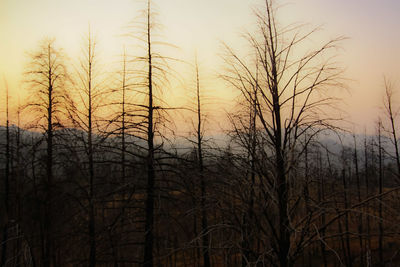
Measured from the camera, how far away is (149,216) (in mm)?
5664

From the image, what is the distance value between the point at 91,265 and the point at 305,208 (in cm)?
488

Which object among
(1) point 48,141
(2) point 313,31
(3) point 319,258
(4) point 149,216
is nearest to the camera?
(2) point 313,31

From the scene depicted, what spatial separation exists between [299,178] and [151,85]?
13.8 feet

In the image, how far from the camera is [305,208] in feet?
12.4

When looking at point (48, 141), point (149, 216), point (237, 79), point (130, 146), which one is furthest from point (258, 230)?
point (48, 141)

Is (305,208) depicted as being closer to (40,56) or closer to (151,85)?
(151,85)

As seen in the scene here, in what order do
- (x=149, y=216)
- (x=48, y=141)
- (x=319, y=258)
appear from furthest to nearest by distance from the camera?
(x=319, y=258)
(x=48, y=141)
(x=149, y=216)

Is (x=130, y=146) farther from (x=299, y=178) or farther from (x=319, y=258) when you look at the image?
(x=319, y=258)

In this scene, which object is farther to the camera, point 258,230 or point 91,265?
point 91,265

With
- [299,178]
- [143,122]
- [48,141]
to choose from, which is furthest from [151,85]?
[48,141]

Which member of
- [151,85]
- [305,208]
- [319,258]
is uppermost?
[151,85]

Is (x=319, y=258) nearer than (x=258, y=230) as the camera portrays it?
No

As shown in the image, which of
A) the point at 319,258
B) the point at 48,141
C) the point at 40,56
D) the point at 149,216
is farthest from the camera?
the point at 319,258

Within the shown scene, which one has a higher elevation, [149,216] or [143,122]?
[143,122]
